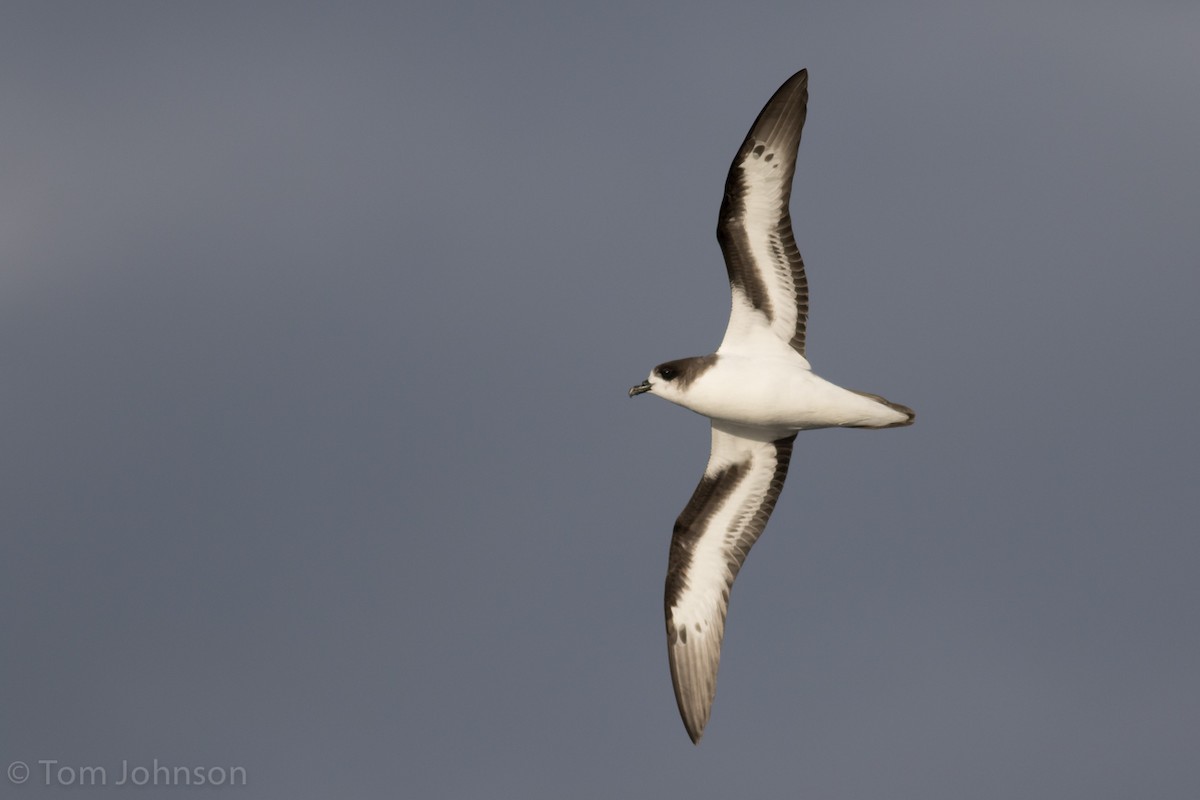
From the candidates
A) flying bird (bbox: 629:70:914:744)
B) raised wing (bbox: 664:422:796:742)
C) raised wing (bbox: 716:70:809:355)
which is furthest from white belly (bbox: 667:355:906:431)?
raised wing (bbox: 664:422:796:742)

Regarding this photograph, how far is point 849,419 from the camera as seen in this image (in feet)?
75.2

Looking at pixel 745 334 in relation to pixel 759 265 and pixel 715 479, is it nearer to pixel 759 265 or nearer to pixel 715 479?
pixel 759 265

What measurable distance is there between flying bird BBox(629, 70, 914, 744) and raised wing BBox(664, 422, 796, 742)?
0.05 feet

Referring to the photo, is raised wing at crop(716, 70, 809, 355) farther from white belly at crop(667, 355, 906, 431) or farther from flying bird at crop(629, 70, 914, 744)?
white belly at crop(667, 355, 906, 431)

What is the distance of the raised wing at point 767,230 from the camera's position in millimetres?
22719

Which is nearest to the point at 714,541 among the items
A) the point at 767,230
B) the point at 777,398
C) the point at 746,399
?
the point at 746,399

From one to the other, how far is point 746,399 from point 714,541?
2897mm

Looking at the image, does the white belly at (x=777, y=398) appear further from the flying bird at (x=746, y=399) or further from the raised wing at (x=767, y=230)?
the raised wing at (x=767, y=230)

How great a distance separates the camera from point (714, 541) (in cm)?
2469

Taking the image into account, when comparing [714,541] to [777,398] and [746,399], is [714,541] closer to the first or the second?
[746,399]

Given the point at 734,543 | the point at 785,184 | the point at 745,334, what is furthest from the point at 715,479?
the point at 785,184

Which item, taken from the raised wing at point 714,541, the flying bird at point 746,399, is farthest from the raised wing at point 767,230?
the raised wing at point 714,541

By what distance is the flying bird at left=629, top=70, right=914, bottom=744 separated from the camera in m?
22.8

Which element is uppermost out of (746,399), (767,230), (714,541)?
(767,230)
